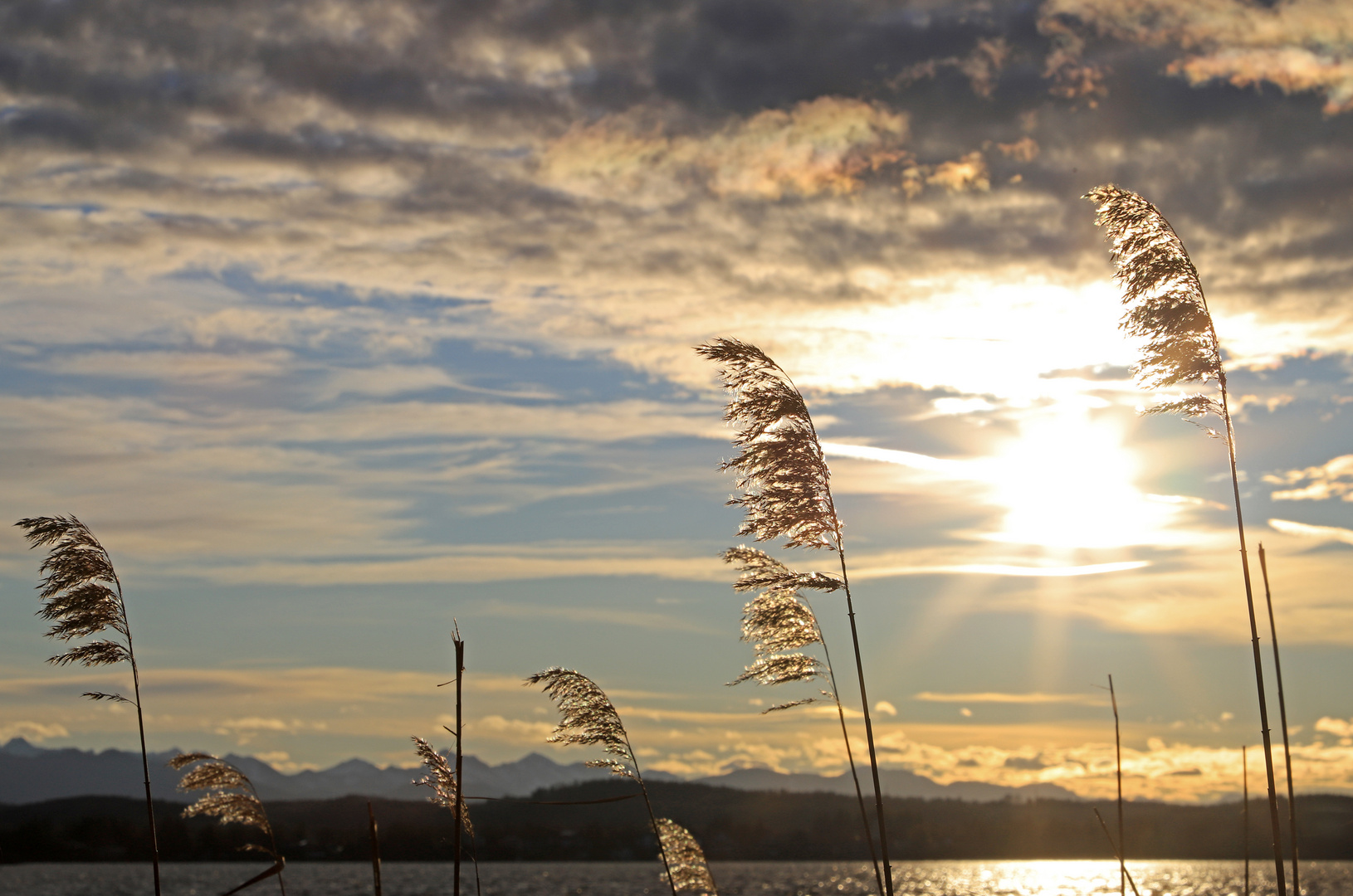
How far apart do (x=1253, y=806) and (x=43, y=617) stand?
16.2 metres

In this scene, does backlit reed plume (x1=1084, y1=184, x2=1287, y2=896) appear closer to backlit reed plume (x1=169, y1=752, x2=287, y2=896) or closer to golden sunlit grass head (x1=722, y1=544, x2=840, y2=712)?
golden sunlit grass head (x1=722, y1=544, x2=840, y2=712)

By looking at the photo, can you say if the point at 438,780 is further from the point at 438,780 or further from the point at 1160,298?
the point at 1160,298

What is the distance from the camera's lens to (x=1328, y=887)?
506ft

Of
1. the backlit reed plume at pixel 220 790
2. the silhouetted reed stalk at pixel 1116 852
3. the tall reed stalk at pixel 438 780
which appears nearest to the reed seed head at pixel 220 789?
the backlit reed plume at pixel 220 790

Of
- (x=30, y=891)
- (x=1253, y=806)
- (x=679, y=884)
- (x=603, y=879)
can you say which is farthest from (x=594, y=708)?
(x=603, y=879)

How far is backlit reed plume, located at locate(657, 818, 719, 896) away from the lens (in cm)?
1317

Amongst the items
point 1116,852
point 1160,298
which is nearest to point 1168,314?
point 1160,298

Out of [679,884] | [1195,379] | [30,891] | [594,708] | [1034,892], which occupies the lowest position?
[1034,892]

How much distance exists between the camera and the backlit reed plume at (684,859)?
1317 centimetres

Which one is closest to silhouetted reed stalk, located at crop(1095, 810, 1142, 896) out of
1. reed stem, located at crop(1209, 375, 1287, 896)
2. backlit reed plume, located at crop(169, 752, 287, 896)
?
reed stem, located at crop(1209, 375, 1287, 896)

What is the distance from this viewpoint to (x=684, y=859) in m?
13.4

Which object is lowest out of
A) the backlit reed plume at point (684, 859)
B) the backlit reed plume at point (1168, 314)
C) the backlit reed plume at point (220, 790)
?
the backlit reed plume at point (684, 859)

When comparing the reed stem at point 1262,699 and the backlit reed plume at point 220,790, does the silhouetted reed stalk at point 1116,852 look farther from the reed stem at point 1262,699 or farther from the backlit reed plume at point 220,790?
the backlit reed plume at point 220,790

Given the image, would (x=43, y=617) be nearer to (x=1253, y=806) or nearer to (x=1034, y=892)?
(x=1253, y=806)
